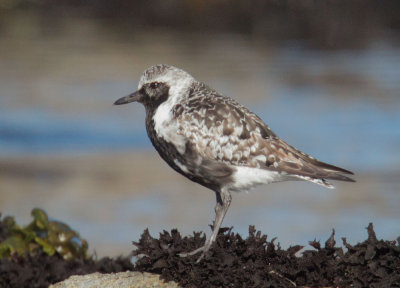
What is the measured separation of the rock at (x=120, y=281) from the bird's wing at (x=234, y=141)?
142cm

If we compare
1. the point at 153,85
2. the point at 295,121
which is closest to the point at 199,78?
the point at 295,121

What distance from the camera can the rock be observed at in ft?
27.1

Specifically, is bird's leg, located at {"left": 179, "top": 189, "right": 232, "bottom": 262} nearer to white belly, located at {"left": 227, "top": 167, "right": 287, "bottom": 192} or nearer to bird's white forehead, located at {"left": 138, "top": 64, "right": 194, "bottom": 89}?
white belly, located at {"left": 227, "top": 167, "right": 287, "bottom": 192}

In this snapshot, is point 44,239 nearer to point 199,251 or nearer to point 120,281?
point 120,281

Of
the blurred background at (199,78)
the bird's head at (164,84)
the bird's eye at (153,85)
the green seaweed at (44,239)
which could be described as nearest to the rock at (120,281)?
the bird's head at (164,84)

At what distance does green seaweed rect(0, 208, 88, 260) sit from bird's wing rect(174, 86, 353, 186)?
315 cm

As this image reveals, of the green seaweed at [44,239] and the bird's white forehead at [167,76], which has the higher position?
the bird's white forehead at [167,76]

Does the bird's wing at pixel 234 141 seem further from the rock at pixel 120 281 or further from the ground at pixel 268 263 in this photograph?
the rock at pixel 120 281

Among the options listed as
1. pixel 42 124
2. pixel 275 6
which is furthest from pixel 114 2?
pixel 42 124

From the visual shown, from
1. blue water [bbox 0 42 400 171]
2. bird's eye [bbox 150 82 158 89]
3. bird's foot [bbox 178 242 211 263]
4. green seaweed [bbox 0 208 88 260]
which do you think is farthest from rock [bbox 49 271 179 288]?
blue water [bbox 0 42 400 171]

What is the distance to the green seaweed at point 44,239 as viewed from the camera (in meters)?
11.3

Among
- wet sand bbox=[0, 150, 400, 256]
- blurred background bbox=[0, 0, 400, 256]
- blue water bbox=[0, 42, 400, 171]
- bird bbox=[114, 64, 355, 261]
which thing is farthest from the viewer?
blue water bbox=[0, 42, 400, 171]

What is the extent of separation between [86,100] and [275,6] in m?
25.8

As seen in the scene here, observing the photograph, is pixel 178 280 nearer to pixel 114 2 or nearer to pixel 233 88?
pixel 233 88
